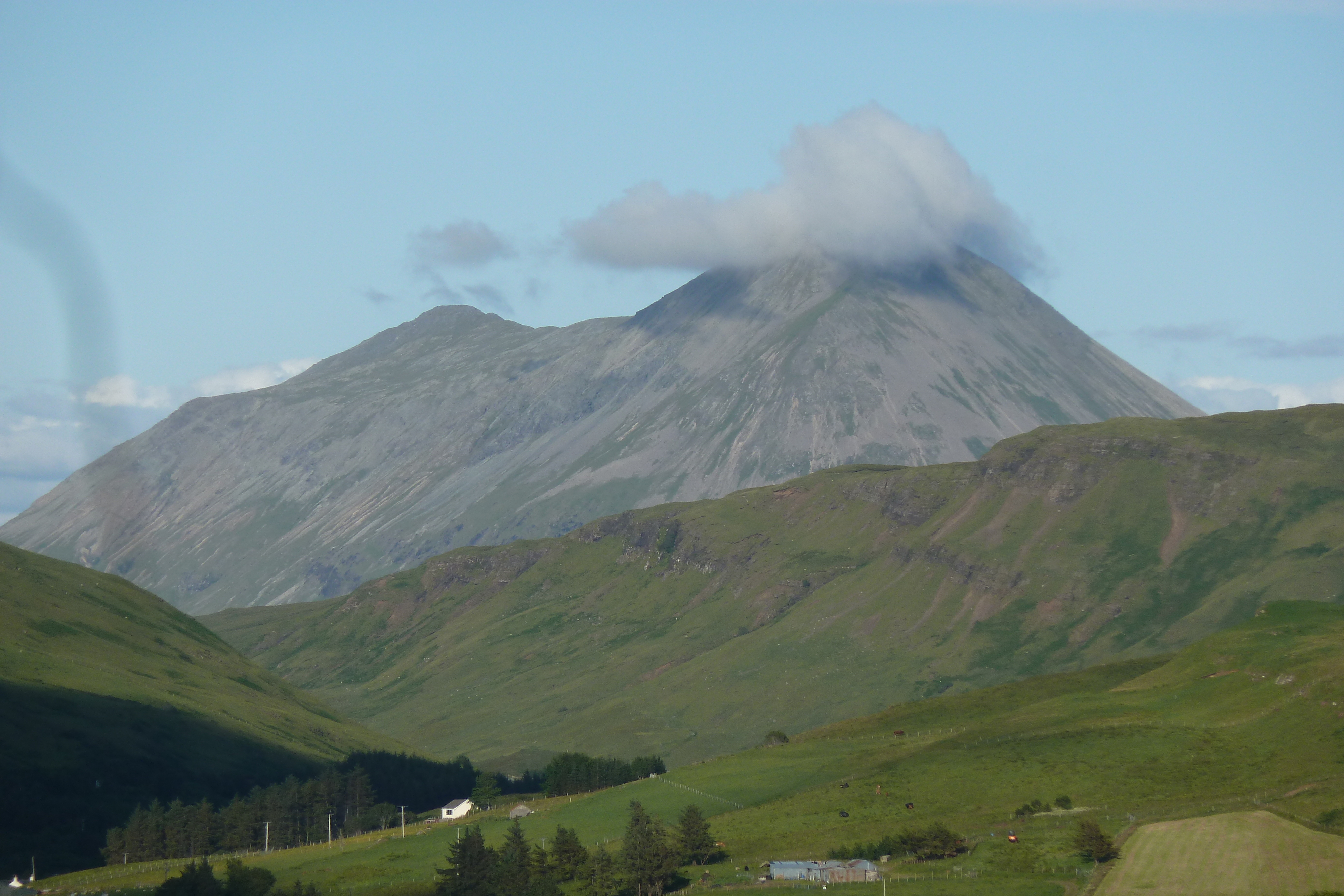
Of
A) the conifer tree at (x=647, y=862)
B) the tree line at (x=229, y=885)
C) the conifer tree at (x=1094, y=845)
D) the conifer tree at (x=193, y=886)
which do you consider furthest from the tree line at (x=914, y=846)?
the conifer tree at (x=193, y=886)

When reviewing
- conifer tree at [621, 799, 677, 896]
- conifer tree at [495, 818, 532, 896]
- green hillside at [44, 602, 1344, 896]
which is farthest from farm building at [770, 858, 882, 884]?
conifer tree at [495, 818, 532, 896]

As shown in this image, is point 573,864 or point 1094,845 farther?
point 573,864

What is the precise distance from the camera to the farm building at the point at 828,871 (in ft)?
493

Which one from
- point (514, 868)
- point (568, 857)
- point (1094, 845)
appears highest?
point (568, 857)

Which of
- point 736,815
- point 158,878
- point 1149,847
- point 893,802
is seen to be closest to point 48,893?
point 158,878

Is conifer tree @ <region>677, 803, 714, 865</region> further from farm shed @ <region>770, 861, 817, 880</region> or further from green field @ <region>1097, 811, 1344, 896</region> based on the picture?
green field @ <region>1097, 811, 1344, 896</region>

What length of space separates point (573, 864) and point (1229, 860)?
64.7m

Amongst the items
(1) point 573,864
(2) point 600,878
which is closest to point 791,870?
(2) point 600,878

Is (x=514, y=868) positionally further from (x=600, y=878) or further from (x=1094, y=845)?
(x=1094, y=845)

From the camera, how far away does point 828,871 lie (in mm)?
152500

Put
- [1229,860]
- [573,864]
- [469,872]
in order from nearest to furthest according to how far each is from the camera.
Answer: [1229,860] → [469,872] → [573,864]

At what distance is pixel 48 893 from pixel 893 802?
321ft

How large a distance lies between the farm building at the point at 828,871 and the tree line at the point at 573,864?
37.5ft

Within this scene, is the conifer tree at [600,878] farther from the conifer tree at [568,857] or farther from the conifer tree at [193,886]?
the conifer tree at [193,886]
